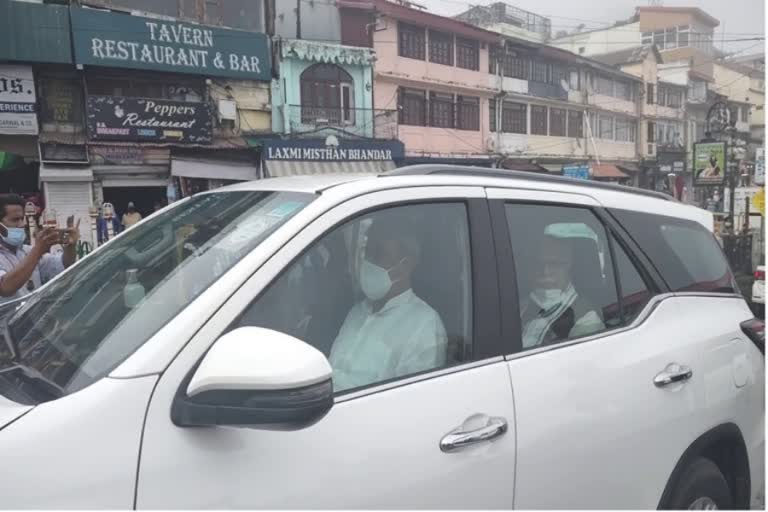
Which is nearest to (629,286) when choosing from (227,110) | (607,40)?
(227,110)

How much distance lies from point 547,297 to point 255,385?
108 cm

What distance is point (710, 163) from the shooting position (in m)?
16.1

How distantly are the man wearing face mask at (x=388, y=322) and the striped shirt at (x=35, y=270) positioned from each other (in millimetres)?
2483

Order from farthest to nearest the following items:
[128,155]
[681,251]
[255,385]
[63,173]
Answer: [128,155], [63,173], [681,251], [255,385]

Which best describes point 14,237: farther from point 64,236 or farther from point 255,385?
point 255,385

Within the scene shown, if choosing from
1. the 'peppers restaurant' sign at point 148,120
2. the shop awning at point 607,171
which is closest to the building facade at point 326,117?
the 'peppers restaurant' sign at point 148,120

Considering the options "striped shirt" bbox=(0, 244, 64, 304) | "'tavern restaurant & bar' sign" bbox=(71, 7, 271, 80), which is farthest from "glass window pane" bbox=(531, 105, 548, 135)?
"striped shirt" bbox=(0, 244, 64, 304)

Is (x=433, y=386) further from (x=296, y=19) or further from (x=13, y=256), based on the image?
(x=296, y=19)

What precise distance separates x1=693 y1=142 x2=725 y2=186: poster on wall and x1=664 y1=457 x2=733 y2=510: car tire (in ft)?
52.8

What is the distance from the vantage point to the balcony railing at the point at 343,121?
65.9 ft

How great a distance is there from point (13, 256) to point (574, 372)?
3.52 m

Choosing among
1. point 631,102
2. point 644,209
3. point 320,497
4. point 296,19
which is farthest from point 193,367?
point 631,102

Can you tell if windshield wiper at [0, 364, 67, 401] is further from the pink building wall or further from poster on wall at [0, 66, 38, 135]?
the pink building wall

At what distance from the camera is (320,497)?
119 centimetres
